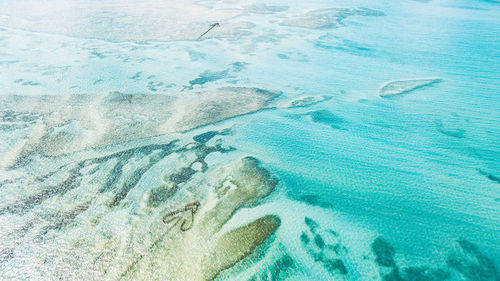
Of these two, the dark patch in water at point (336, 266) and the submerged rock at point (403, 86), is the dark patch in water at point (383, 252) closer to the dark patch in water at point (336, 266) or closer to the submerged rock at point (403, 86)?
the dark patch in water at point (336, 266)

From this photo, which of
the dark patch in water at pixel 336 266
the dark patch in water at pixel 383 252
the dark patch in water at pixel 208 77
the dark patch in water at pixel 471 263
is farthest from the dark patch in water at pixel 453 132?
the dark patch in water at pixel 208 77

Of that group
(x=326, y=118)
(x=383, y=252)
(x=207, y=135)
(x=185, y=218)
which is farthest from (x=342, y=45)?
(x=185, y=218)

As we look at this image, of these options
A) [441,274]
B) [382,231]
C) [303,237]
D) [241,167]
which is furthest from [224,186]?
[441,274]

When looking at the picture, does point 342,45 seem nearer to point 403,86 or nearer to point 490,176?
point 403,86

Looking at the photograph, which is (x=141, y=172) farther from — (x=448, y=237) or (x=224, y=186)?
(x=448, y=237)

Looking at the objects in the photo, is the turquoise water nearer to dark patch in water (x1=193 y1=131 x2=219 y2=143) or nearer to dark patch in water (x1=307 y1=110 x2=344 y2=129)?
dark patch in water (x1=307 y1=110 x2=344 y2=129)
